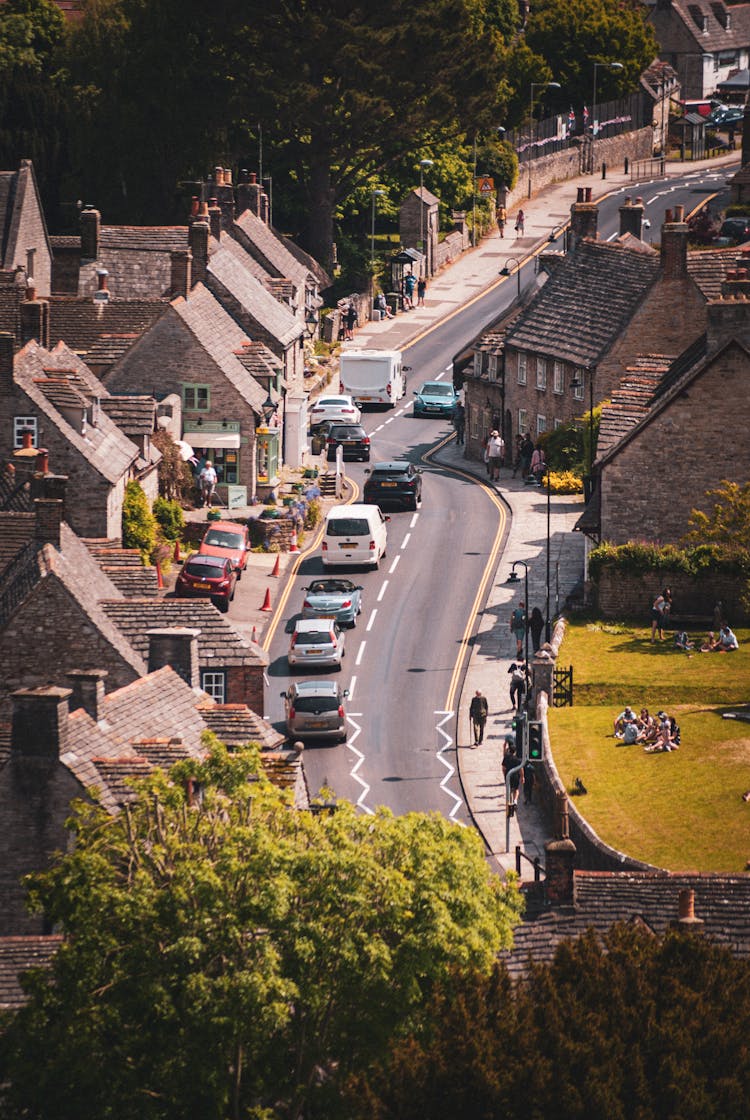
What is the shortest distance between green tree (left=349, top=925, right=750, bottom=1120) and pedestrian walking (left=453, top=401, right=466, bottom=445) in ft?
239

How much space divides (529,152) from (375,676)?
101819mm

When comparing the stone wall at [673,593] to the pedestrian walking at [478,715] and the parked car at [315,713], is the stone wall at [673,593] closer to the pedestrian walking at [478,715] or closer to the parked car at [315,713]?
the pedestrian walking at [478,715]

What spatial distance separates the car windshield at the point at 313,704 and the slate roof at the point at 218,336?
2641 centimetres

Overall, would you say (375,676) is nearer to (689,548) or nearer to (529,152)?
(689,548)

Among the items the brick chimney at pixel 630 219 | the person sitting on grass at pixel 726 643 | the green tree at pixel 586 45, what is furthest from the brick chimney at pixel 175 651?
Result: the green tree at pixel 586 45

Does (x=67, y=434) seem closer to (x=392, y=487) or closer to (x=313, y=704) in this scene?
(x=313, y=704)

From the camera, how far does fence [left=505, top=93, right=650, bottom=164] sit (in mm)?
178750

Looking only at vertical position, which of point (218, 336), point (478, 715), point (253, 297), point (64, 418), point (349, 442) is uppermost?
point (253, 297)

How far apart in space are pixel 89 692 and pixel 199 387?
142 ft

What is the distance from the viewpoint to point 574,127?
189 meters

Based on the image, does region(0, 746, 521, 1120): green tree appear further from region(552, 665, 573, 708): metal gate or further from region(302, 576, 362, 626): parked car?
region(302, 576, 362, 626): parked car

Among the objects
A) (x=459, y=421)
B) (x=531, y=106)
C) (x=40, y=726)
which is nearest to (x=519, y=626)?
(x=40, y=726)

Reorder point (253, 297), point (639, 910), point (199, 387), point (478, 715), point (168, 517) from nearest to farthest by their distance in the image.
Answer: point (639, 910)
point (478, 715)
point (168, 517)
point (199, 387)
point (253, 297)

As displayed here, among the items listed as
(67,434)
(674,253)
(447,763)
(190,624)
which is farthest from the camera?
(674,253)
